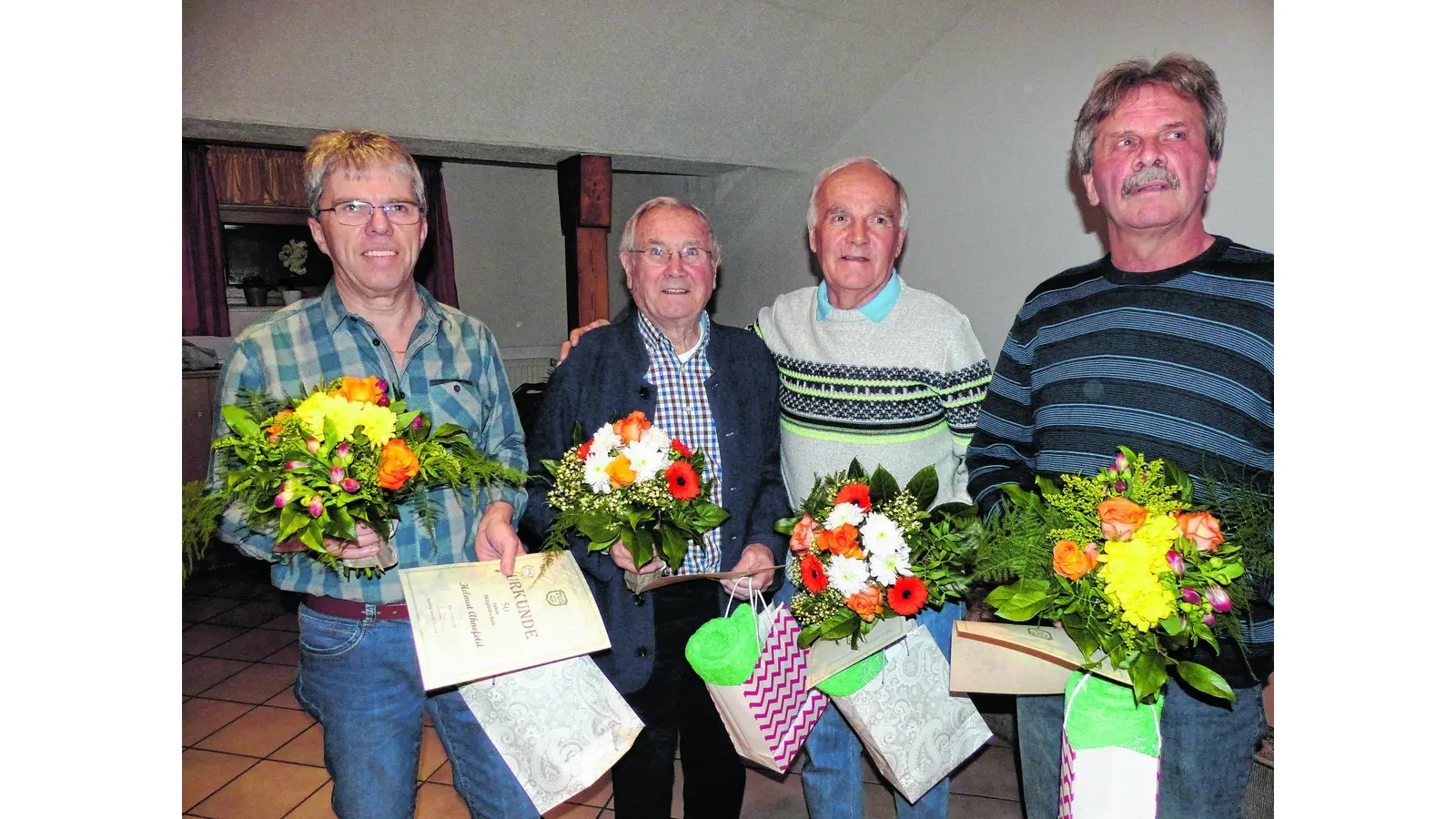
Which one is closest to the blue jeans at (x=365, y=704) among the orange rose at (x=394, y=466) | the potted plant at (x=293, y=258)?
the orange rose at (x=394, y=466)

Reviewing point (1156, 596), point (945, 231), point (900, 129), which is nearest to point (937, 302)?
point (1156, 596)

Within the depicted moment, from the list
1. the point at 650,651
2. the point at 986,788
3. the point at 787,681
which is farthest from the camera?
the point at 986,788

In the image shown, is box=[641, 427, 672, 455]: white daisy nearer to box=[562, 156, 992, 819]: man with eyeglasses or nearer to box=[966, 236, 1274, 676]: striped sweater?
box=[562, 156, 992, 819]: man with eyeglasses

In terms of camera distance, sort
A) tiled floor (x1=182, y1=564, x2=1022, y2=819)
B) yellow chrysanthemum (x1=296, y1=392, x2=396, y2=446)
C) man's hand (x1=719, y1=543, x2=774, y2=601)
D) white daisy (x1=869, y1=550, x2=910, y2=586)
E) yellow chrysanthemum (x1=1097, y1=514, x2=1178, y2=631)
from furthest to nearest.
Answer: tiled floor (x1=182, y1=564, x2=1022, y2=819), man's hand (x1=719, y1=543, x2=774, y2=601), white daisy (x1=869, y1=550, x2=910, y2=586), yellow chrysanthemum (x1=296, y1=392, x2=396, y2=446), yellow chrysanthemum (x1=1097, y1=514, x2=1178, y2=631)

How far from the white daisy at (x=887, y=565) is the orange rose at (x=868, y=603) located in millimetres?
24

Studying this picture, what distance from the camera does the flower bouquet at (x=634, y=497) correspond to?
1772 millimetres

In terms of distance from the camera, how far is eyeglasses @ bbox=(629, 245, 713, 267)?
7.07 feet

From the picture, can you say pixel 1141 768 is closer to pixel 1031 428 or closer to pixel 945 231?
pixel 1031 428

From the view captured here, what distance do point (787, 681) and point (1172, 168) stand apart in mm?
1183

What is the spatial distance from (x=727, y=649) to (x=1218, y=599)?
0.85m

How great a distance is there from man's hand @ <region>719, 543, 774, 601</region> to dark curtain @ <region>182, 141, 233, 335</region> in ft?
19.8

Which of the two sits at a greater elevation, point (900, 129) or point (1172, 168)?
point (900, 129)

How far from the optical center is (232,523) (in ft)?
5.52

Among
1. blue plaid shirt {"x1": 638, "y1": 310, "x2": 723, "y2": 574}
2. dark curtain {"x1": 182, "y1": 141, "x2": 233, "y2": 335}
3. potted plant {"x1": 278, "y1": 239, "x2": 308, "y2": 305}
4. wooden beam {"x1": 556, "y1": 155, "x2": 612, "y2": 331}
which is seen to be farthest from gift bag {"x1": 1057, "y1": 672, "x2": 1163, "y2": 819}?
potted plant {"x1": 278, "y1": 239, "x2": 308, "y2": 305}
